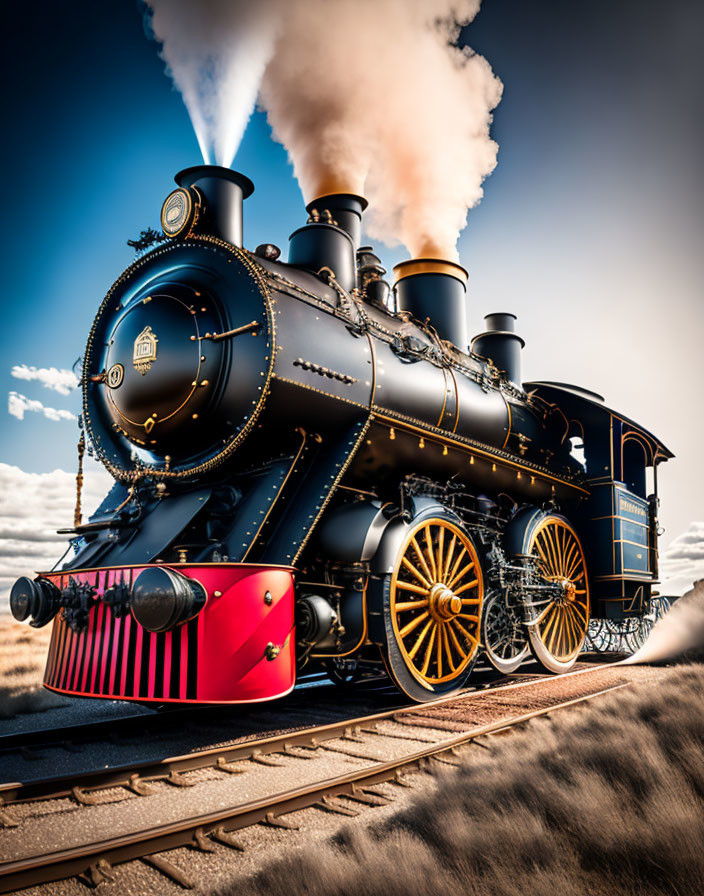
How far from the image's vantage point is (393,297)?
24.3ft

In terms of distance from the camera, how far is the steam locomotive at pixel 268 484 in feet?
12.9

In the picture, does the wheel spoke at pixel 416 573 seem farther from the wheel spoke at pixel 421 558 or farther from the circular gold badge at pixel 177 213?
the circular gold badge at pixel 177 213

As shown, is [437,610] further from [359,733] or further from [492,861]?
[492,861]

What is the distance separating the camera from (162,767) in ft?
11.3

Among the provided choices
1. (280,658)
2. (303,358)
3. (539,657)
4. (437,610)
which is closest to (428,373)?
(303,358)

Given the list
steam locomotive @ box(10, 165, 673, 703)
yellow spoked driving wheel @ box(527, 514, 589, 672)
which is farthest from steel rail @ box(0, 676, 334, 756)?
yellow spoked driving wheel @ box(527, 514, 589, 672)

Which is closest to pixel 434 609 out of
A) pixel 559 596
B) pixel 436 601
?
pixel 436 601

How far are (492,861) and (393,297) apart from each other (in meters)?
5.98

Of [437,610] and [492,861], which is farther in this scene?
[437,610]

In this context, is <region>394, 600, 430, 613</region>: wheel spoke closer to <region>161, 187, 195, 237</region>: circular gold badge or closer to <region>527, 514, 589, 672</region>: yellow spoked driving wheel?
<region>527, 514, 589, 672</region>: yellow spoked driving wheel

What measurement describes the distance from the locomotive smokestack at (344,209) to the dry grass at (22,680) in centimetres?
498

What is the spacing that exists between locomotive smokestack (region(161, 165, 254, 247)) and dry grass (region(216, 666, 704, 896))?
3.98m

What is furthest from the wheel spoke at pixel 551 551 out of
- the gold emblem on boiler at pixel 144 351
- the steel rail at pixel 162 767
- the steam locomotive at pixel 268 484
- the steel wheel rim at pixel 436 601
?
the gold emblem on boiler at pixel 144 351

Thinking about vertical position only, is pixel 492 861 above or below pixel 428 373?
below
